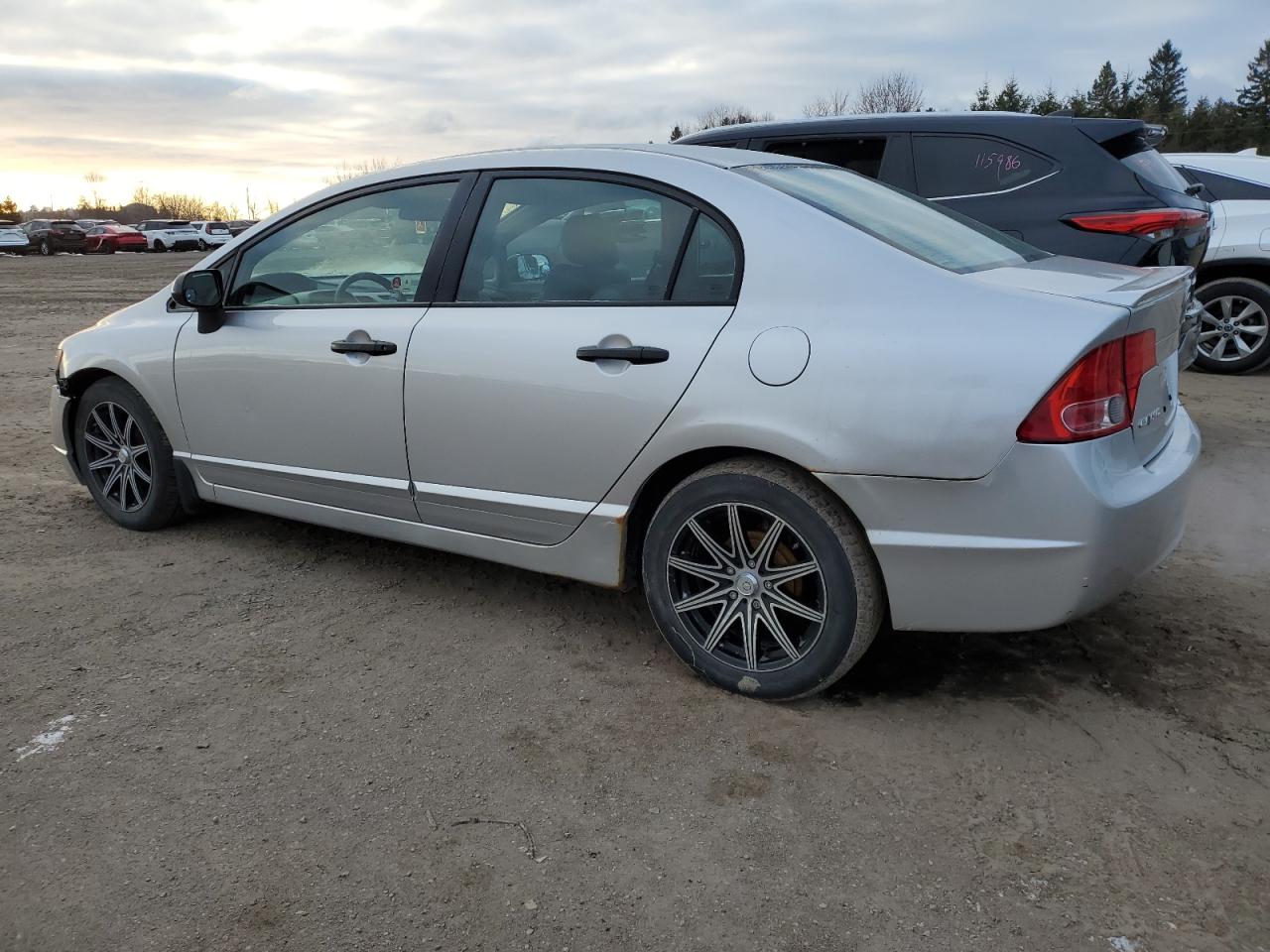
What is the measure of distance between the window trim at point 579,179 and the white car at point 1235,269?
640cm

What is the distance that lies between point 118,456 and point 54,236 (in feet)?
136

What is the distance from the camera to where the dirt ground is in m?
2.17

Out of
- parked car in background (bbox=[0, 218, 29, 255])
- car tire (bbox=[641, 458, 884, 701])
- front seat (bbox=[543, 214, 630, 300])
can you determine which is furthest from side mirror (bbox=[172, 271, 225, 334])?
parked car in background (bbox=[0, 218, 29, 255])

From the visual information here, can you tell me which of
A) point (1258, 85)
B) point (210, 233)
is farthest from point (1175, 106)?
point (210, 233)

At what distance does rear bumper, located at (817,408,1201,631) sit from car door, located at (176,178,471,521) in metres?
1.67

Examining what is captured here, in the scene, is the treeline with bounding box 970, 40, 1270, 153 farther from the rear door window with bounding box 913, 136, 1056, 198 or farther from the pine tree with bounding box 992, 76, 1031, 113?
the rear door window with bounding box 913, 136, 1056, 198

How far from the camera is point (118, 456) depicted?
4609 mm

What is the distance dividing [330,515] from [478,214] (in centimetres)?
128

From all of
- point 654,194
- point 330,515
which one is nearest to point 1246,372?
point 654,194

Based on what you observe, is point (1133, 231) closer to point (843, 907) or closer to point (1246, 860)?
point (1246, 860)

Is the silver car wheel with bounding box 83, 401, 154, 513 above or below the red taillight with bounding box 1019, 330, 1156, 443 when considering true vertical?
below

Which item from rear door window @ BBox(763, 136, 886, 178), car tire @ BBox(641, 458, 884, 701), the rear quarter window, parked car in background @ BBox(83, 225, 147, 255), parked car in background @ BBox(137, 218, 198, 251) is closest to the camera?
car tire @ BBox(641, 458, 884, 701)

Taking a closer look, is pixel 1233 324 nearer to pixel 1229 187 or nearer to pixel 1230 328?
pixel 1230 328

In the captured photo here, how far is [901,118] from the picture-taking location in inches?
230
